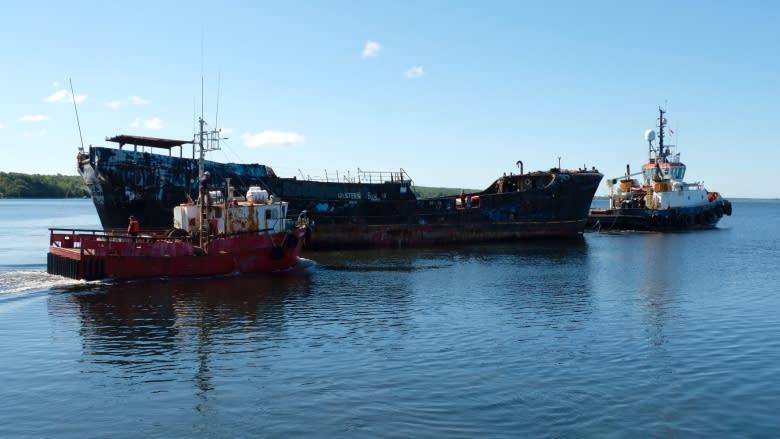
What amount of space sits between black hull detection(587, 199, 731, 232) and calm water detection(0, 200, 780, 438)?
115ft

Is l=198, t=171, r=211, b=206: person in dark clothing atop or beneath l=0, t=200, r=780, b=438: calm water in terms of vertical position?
atop

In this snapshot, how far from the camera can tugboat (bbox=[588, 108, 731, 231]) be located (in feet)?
211

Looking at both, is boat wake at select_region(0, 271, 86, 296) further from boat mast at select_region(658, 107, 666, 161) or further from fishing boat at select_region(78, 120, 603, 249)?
boat mast at select_region(658, 107, 666, 161)

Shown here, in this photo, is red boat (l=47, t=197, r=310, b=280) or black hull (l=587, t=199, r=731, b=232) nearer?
red boat (l=47, t=197, r=310, b=280)

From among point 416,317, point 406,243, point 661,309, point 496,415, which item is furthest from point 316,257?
point 496,415

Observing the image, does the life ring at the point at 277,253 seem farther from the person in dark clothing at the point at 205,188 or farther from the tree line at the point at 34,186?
the tree line at the point at 34,186

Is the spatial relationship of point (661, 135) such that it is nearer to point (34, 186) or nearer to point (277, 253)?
point (277, 253)

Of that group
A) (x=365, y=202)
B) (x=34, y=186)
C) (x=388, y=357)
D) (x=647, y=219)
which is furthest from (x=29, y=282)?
(x=34, y=186)

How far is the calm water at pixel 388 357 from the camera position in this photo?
37.6 ft

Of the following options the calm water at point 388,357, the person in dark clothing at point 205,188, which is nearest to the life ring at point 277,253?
the calm water at point 388,357

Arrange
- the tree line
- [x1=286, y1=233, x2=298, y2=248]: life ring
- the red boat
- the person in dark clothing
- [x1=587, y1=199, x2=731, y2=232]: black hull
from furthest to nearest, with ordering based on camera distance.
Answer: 1. the tree line
2. [x1=587, y1=199, x2=731, y2=232]: black hull
3. [x1=286, y1=233, x2=298, y2=248]: life ring
4. the person in dark clothing
5. the red boat

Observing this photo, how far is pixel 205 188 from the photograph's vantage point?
2877 cm

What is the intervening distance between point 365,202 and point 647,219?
3385 centimetres

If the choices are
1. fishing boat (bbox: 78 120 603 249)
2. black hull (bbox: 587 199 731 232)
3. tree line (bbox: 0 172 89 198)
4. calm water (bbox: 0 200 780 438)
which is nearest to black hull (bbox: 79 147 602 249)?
fishing boat (bbox: 78 120 603 249)
